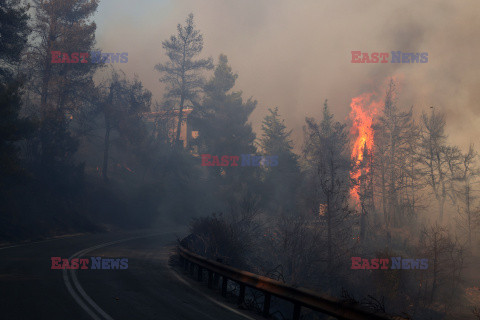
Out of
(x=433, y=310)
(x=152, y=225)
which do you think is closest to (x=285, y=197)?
(x=152, y=225)

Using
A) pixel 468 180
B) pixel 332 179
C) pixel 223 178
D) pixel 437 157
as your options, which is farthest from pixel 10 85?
pixel 468 180

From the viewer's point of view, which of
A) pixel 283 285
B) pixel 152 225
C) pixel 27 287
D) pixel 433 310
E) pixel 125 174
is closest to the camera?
pixel 283 285

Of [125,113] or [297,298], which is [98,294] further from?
[125,113]

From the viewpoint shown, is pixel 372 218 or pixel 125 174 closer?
pixel 125 174

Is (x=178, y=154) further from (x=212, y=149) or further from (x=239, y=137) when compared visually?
(x=239, y=137)

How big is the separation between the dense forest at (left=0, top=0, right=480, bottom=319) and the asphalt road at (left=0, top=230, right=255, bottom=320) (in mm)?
4061

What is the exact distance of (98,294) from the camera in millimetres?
8156

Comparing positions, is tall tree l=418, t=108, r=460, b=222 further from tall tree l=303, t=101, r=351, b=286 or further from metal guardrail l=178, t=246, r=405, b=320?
metal guardrail l=178, t=246, r=405, b=320

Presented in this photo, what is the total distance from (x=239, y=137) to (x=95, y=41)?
78.6ft

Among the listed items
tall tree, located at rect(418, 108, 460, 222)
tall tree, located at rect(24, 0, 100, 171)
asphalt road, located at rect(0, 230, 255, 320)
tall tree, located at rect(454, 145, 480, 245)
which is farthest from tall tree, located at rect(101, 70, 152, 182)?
tall tree, located at rect(454, 145, 480, 245)

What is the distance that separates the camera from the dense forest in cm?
2098

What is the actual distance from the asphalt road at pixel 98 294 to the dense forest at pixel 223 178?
13.3ft

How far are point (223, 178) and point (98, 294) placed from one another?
135 ft

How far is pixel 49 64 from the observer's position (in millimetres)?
29016
